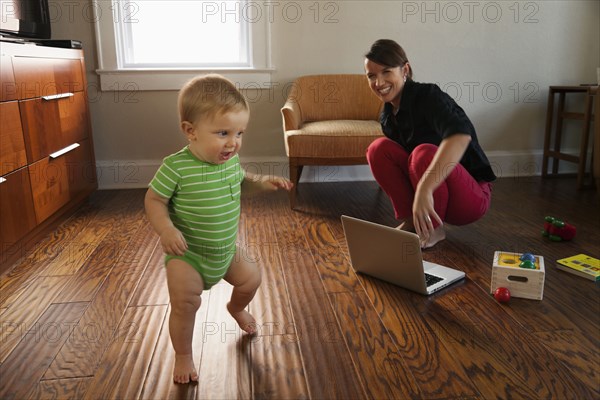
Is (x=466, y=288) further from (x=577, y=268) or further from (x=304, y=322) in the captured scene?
(x=304, y=322)

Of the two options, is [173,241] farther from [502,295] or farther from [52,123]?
[52,123]

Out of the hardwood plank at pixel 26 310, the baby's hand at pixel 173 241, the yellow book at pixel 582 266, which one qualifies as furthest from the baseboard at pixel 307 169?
the baby's hand at pixel 173 241

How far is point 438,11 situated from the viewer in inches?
125

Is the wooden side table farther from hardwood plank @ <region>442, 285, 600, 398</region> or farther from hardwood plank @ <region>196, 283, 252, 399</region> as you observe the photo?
hardwood plank @ <region>196, 283, 252, 399</region>

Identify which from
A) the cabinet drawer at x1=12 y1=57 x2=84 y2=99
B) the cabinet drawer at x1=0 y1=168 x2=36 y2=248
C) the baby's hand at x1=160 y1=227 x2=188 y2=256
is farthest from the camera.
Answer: the cabinet drawer at x1=12 y1=57 x2=84 y2=99

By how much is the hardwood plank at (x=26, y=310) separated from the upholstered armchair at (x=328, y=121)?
48.8 inches

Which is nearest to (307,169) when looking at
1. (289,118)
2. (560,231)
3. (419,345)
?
(289,118)

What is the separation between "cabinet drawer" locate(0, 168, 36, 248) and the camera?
71.0 inches

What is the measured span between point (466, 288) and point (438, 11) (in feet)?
6.94

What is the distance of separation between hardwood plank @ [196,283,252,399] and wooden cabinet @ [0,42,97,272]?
87 centimetres

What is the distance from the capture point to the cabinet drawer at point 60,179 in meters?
2.09

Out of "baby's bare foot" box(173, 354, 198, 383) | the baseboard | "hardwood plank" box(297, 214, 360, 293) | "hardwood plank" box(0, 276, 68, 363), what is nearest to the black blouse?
"hardwood plank" box(297, 214, 360, 293)

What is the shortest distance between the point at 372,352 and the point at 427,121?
0.96m

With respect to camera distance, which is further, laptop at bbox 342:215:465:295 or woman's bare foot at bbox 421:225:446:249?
woman's bare foot at bbox 421:225:446:249
